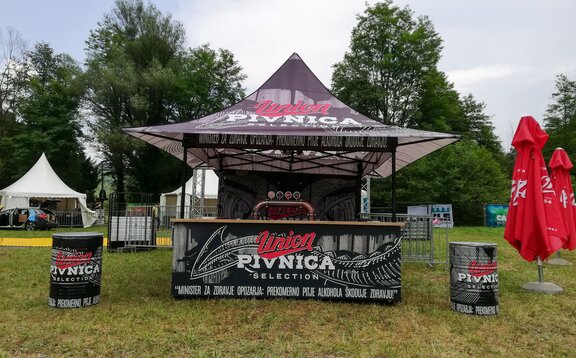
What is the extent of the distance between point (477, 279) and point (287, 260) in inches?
97.9

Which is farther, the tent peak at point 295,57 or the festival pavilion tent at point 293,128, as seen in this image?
the tent peak at point 295,57

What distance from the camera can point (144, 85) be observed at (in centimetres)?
2978

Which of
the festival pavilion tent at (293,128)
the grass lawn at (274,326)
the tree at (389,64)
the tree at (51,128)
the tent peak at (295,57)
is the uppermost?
the tree at (389,64)

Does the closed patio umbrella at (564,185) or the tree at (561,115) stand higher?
the tree at (561,115)

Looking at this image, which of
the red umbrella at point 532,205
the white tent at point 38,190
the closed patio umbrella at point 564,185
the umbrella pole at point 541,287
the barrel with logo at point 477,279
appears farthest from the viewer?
the white tent at point 38,190

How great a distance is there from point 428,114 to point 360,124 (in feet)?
92.1

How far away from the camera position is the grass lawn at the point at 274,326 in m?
3.94

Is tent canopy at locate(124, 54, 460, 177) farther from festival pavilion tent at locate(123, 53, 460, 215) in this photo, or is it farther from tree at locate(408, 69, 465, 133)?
tree at locate(408, 69, 465, 133)

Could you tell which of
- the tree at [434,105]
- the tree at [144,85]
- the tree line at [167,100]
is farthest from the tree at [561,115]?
the tree at [144,85]

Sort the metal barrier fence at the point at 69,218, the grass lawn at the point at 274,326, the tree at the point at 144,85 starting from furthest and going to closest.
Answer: the tree at the point at 144,85 → the metal barrier fence at the point at 69,218 → the grass lawn at the point at 274,326

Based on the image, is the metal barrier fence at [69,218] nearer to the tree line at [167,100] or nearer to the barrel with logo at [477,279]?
the tree line at [167,100]

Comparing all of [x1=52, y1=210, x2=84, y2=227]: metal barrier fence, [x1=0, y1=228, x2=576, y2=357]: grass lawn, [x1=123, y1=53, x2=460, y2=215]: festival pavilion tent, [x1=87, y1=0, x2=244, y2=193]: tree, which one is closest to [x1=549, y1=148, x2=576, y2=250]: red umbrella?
[x1=0, y1=228, x2=576, y2=357]: grass lawn

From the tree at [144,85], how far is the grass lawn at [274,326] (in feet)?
80.5

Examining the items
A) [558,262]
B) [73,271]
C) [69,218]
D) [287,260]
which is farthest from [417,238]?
[69,218]
